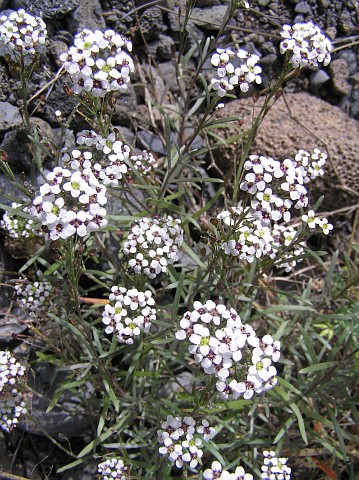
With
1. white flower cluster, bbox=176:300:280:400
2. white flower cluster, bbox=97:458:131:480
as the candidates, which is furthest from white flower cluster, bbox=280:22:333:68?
white flower cluster, bbox=97:458:131:480

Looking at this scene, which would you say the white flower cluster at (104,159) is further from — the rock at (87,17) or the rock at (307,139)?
the rock at (307,139)

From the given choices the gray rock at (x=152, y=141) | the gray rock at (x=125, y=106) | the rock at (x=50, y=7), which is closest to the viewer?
the rock at (x=50, y=7)

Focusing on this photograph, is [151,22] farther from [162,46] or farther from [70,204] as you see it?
[70,204]

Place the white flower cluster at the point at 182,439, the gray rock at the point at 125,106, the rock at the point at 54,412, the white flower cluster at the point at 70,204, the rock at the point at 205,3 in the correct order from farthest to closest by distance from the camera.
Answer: the rock at the point at 205,3 → the gray rock at the point at 125,106 → the rock at the point at 54,412 → the white flower cluster at the point at 182,439 → the white flower cluster at the point at 70,204

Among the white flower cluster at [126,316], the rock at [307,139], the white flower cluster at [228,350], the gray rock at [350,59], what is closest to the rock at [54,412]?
the white flower cluster at [126,316]

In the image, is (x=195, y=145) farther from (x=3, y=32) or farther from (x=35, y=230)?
(x=3, y=32)

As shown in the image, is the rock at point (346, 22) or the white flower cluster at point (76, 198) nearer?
the white flower cluster at point (76, 198)
